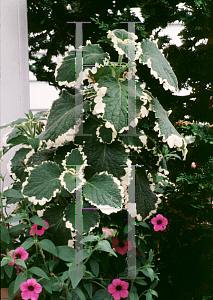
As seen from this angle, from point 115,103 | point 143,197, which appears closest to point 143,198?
point 143,197

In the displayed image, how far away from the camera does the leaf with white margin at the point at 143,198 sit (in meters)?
0.85

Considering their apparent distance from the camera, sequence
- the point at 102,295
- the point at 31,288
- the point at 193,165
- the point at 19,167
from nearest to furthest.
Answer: the point at 31,288
the point at 102,295
the point at 19,167
the point at 193,165

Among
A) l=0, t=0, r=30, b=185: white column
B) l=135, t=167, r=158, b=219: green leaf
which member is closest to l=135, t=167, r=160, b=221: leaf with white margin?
l=135, t=167, r=158, b=219: green leaf

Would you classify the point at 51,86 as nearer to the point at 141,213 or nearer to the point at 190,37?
the point at 190,37

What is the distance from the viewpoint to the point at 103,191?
0.74m

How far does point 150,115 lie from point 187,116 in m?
0.19

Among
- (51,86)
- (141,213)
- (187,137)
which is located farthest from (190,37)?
(141,213)

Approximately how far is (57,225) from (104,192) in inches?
9.1

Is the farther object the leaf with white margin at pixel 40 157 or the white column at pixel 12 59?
the white column at pixel 12 59

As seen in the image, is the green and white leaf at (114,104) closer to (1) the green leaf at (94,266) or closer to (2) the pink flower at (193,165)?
(1) the green leaf at (94,266)

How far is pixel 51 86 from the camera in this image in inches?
51.9

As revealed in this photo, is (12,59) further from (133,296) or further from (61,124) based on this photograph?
(133,296)

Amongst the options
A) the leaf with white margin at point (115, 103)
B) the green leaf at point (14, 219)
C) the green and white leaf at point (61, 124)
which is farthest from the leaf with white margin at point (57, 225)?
the leaf with white margin at point (115, 103)

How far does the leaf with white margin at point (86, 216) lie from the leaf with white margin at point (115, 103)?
283 mm
